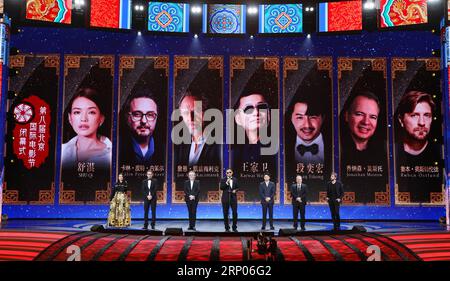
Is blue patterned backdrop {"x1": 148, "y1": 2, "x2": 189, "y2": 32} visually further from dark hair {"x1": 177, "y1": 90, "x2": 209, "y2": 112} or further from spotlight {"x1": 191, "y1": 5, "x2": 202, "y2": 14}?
dark hair {"x1": 177, "y1": 90, "x2": 209, "y2": 112}

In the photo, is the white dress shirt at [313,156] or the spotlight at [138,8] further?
the white dress shirt at [313,156]

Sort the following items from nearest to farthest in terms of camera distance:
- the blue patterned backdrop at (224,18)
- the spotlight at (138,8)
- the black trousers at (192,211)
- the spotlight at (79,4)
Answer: the black trousers at (192,211)
the spotlight at (79,4)
the spotlight at (138,8)
the blue patterned backdrop at (224,18)

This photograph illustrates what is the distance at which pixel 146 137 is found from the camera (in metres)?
9.84

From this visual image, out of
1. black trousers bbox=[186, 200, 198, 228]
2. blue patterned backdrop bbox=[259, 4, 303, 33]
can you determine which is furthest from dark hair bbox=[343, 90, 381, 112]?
black trousers bbox=[186, 200, 198, 228]

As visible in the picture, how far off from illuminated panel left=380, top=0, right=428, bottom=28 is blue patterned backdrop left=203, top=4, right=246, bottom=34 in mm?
3238

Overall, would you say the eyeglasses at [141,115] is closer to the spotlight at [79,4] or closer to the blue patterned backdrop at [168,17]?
the blue patterned backdrop at [168,17]

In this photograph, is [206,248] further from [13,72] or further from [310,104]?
[13,72]

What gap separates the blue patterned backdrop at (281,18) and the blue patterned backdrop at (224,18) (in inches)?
19.2

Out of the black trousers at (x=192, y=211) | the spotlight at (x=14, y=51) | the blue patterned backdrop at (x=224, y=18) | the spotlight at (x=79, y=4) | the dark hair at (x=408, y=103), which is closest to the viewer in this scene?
the black trousers at (x=192, y=211)

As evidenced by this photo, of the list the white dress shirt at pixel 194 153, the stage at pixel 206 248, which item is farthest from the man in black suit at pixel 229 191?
the white dress shirt at pixel 194 153

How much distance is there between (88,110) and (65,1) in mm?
2521

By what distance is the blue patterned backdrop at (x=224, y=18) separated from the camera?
397 inches

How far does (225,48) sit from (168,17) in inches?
60.2

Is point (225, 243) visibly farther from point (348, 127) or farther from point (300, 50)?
point (300, 50)
